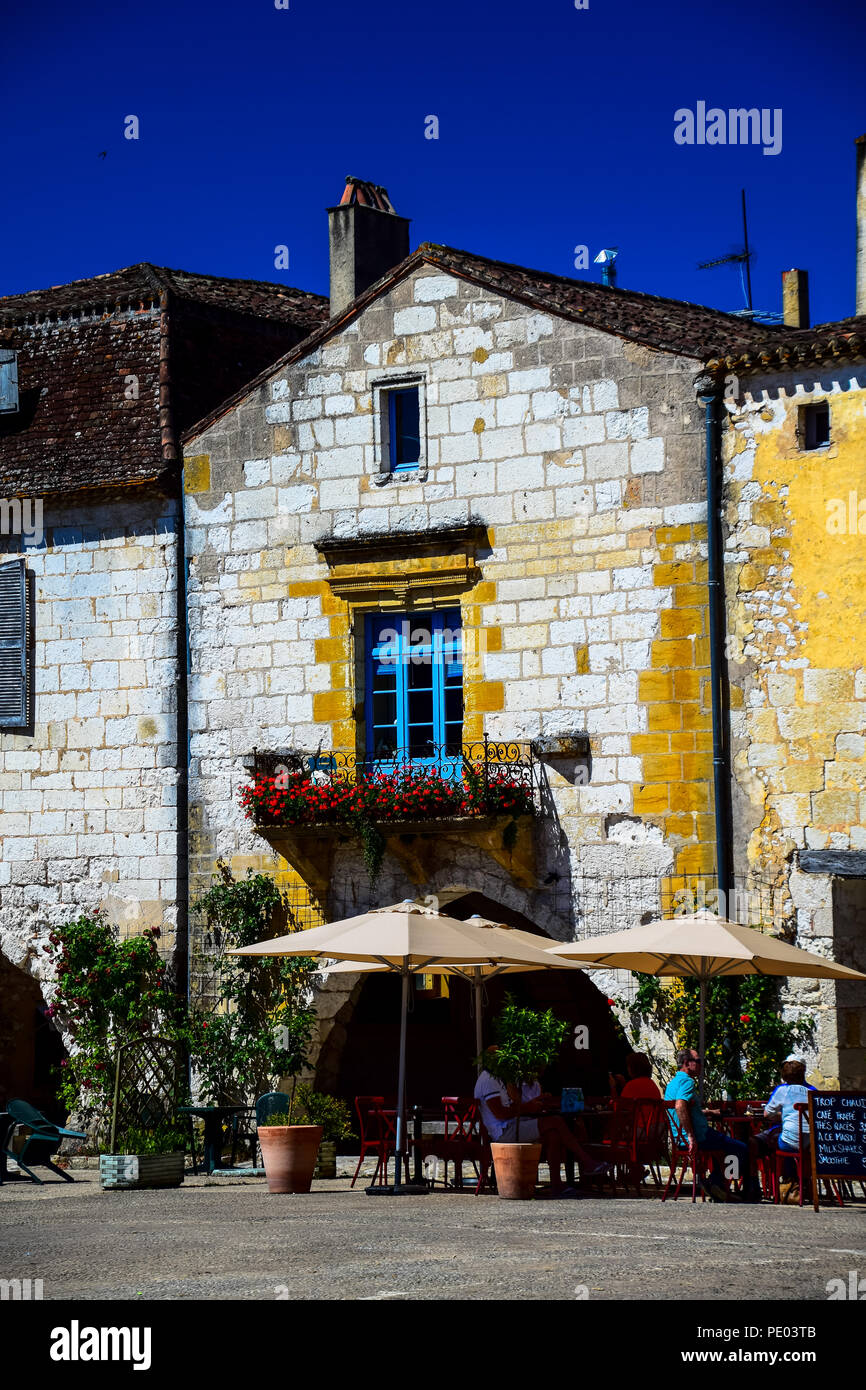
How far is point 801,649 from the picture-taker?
16.3 metres

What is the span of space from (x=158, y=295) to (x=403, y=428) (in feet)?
11.1

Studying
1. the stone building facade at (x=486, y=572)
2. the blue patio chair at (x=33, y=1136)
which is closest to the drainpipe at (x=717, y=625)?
the stone building facade at (x=486, y=572)

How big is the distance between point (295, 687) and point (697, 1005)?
489cm

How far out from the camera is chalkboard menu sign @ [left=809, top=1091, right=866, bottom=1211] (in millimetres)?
12727

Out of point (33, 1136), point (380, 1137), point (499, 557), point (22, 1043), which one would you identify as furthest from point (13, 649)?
point (380, 1137)

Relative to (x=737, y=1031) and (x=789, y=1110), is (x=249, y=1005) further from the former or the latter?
(x=789, y=1110)

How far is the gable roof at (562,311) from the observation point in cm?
1734

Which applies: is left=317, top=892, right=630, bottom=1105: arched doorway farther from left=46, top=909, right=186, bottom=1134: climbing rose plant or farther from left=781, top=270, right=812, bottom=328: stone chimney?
left=781, top=270, right=812, bottom=328: stone chimney
